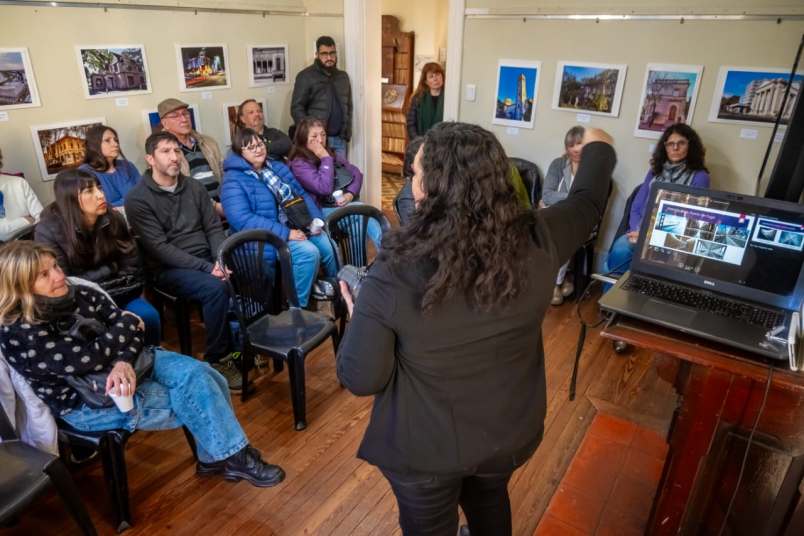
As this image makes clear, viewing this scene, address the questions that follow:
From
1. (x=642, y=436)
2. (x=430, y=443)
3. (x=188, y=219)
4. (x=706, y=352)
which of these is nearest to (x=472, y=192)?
(x=430, y=443)

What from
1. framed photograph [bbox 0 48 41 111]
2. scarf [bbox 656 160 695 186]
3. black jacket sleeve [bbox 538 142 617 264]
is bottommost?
scarf [bbox 656 160 695 186]

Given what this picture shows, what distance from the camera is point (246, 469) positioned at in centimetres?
220

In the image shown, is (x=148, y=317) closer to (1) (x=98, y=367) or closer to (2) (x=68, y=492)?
(1) (x=98, y=367)

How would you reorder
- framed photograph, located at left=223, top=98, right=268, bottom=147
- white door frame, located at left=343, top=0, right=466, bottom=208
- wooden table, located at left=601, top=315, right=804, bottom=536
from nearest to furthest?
wooden table, located at left=601, top=315, right=804, bottom=536 < white door frame, located at left=343, top=0, right=466, bottom=208 < framed photograph, located at left=223, top=98, right=268, bottom=147

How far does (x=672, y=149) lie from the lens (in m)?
3.40

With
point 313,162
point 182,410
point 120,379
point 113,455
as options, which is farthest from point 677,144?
point 113,455

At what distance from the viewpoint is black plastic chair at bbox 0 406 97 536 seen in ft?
5.30

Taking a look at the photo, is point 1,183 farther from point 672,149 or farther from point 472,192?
point 672,149

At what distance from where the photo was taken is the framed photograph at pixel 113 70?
355 centimetres

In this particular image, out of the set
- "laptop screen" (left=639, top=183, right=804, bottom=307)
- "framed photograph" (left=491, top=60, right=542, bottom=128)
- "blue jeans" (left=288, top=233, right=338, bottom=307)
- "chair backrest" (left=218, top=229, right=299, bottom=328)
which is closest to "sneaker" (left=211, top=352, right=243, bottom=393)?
"chair backrest" (left=218, top=229, right=299, bottom=328)

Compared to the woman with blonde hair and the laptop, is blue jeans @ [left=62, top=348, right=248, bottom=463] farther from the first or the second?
the woman with blonde hair

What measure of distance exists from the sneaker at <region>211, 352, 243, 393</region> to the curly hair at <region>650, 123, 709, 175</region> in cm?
285

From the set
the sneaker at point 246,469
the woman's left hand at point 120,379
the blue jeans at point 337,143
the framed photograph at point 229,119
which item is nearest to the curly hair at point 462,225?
the woman's left hand at point 120,379

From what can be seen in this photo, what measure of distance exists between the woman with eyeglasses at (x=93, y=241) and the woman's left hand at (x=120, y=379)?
0.66 meters
